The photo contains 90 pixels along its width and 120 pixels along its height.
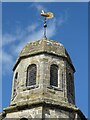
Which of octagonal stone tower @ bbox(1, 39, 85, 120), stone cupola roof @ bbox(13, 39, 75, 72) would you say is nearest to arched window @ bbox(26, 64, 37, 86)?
octagonal stone tower @ bbox(1, 39, 85, 120)

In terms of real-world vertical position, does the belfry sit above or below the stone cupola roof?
below

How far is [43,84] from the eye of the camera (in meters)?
19.8

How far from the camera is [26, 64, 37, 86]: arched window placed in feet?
66.8

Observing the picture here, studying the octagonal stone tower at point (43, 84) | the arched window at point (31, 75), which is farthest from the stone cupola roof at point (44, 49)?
the arched window at point (31, 75)

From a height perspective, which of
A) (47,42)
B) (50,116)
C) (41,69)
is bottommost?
(50,116)

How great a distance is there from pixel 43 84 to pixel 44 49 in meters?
2.13

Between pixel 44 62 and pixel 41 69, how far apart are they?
46cm

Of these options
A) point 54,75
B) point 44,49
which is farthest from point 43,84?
point 44,49

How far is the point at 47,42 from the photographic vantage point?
21.7 metres

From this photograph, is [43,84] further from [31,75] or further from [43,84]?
[31,75]

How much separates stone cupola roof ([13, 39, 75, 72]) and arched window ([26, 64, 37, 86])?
720 mm

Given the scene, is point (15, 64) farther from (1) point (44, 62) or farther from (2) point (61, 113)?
(2) point (61, 113)

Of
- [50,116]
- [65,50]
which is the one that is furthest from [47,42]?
[50,116]

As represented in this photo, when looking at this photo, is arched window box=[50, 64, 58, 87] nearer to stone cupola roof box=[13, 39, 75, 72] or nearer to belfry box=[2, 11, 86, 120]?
belfry box=[2, 11, 86, 120]
